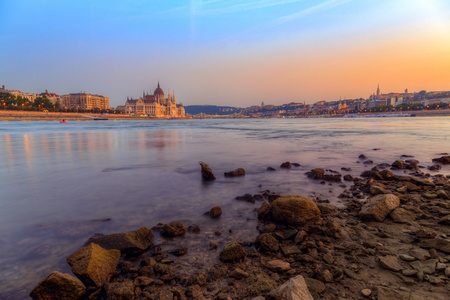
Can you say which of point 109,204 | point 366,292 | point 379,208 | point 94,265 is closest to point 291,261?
point 366,292

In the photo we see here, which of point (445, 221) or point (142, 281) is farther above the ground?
point (445, 221)

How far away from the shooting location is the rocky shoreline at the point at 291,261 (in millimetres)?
2986

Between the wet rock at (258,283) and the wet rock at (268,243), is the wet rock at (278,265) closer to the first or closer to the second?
the wet rock at (258,283)

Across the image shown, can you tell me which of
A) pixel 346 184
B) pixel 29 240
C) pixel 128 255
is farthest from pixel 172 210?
pixel 346 184

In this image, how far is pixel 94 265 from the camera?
327 centimetres

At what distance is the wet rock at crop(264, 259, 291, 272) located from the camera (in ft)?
11.4

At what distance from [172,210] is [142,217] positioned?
2.45 ft

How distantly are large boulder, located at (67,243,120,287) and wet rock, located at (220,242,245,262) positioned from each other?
162cm

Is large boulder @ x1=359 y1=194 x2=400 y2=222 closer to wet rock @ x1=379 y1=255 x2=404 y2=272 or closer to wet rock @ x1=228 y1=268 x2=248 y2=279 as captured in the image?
wet rock @ x1=379 y1=255 x2=404 y2=272

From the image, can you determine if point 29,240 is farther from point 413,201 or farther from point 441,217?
point 413,201

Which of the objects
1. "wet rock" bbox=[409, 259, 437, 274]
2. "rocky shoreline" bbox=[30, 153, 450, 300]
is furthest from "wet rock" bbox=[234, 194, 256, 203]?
"wet rock" bbox=[409, 259, 437, 274]

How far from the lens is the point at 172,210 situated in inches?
238

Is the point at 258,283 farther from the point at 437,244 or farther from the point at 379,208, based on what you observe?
the point at 379,208

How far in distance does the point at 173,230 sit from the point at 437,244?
4383 mm
